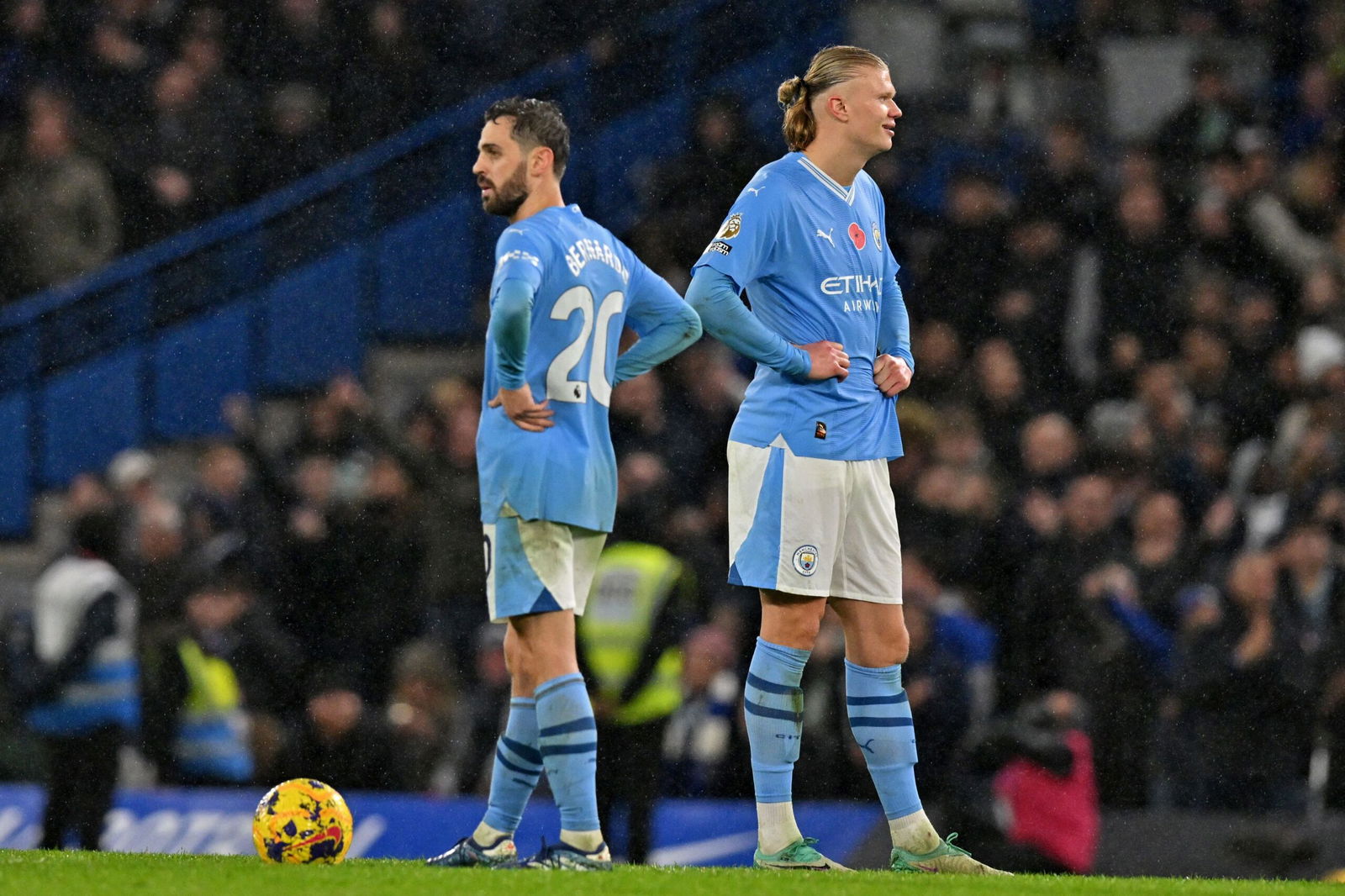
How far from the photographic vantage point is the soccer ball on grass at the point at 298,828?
209 inches

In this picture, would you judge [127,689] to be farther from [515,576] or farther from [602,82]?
[602,82]

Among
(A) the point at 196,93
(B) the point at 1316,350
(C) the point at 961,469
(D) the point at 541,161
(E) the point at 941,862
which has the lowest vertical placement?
(E) the point at 941,862

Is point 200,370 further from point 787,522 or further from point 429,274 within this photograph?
point 787,522

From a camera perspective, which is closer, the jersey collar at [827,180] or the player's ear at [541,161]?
the player's ear at [541,161]

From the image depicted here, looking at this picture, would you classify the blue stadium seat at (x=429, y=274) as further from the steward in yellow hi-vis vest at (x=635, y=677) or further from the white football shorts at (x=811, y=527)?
the white football shorts at (x=811, y=527)

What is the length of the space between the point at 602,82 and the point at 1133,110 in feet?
11.9

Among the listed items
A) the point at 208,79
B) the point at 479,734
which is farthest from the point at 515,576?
the point at 208,79

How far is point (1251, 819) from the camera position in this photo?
8539mm

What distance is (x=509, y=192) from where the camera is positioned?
523cm

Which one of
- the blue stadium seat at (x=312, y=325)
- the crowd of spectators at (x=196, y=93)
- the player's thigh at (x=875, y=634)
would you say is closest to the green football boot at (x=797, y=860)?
the player's thigh at (x=875, y=634)

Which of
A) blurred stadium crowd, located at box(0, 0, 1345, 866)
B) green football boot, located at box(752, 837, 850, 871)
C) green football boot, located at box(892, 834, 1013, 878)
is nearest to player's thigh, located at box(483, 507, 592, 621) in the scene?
green football boot, located at box(752, 837, 850, 871)

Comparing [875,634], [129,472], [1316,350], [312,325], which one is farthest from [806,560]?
[312,325]

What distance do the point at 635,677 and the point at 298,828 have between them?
3.51 metres

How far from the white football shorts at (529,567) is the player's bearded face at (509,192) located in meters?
0.84
